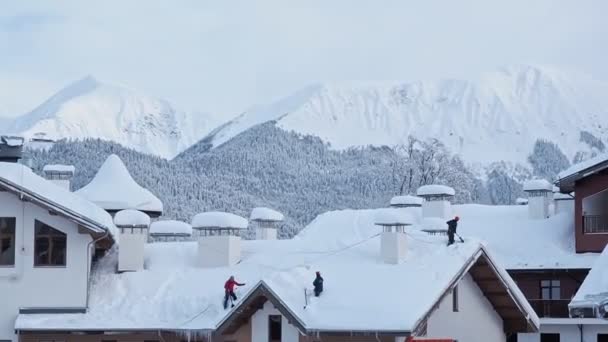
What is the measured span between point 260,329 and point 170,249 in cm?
786

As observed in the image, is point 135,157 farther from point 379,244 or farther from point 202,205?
point 379,244

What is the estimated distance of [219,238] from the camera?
42094 millimetres

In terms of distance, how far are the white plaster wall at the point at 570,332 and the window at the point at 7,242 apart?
19.6 m

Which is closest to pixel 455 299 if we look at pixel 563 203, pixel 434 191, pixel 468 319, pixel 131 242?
pixel 468 319

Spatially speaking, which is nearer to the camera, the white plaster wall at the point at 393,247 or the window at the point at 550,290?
the white plaster wall at the point at 393,247

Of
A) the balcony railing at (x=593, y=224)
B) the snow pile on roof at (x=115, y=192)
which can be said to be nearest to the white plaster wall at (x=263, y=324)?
the balcony railing at (x=593, y=224)

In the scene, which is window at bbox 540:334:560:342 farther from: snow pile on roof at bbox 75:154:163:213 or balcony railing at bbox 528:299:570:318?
snow pile on roof at bbox 75:154:163:213

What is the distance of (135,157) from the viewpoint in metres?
116

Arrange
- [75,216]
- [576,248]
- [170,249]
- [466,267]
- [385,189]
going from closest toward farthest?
[466,267] → [75,216] → [170,249] → [576,248] → [385,189]

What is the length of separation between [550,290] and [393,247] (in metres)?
14.0

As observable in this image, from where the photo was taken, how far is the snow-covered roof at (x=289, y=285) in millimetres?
35031

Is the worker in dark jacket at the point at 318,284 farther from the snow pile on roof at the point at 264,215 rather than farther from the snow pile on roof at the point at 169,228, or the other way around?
the snow pile on roof at the point at 264,215

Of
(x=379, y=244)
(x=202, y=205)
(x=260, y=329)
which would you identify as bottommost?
(x=260, y=329)

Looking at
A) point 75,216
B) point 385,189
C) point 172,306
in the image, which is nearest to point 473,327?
point 172,306
